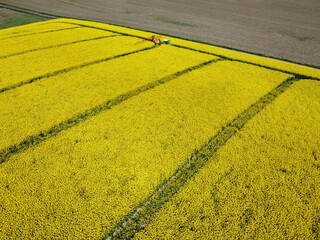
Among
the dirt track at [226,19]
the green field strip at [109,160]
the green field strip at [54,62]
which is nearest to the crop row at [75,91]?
the green field strip at [54,62]

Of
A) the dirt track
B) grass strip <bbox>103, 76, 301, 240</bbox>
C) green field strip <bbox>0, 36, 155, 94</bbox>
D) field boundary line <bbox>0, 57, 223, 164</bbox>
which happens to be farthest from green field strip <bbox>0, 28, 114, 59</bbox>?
grass strip <bbox>103, 76, 301, 240</bbox>

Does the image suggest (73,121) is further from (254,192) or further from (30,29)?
(30,29)

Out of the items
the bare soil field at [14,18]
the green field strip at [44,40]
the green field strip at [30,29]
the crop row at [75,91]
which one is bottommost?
the crop row at [75,91]

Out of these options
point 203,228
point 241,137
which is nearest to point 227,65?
point 241,137

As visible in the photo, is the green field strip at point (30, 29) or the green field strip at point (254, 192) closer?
the green field strip at point (254, 192)

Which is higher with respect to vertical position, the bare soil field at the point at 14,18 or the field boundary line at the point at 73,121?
the bare soil field at the point at 14,18

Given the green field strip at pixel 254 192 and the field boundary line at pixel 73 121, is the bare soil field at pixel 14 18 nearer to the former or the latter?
the field boundary line at pixel 73 121
